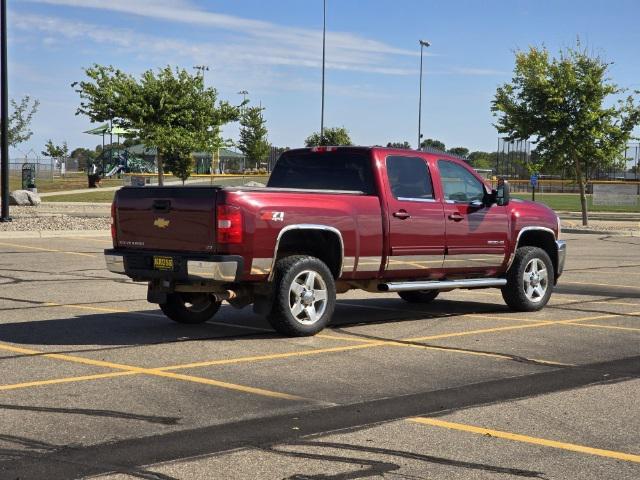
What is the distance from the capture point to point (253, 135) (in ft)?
293

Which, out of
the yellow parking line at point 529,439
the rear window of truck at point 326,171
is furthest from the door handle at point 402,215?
the yellow parking line at point 529,439

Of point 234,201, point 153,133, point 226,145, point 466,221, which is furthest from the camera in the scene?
point 226,145

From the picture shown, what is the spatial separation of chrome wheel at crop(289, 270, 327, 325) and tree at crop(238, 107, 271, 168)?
7809 cm

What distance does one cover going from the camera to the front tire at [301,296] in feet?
31.8

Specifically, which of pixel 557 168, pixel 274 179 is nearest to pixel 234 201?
pixel 274 179

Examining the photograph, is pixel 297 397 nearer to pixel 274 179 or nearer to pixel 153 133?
pixel 274 179

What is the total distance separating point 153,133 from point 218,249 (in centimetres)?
2309

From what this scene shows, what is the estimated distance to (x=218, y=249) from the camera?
9.34 metres

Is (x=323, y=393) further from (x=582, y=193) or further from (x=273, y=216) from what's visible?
(x=582, y=193)

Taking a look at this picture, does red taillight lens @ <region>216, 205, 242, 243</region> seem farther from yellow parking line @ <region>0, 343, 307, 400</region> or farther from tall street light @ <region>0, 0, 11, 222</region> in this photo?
tall street light @ <region>0, 0, 11, 222</region>

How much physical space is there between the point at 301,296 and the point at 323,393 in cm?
257

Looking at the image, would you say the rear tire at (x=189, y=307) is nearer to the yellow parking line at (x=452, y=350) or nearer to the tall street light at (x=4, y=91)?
the yellow parking line at (x=452, y=350)

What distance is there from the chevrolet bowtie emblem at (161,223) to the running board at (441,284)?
2436mm

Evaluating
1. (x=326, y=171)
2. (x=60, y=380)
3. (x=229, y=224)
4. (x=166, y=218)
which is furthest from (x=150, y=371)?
(x=326, y=171)
